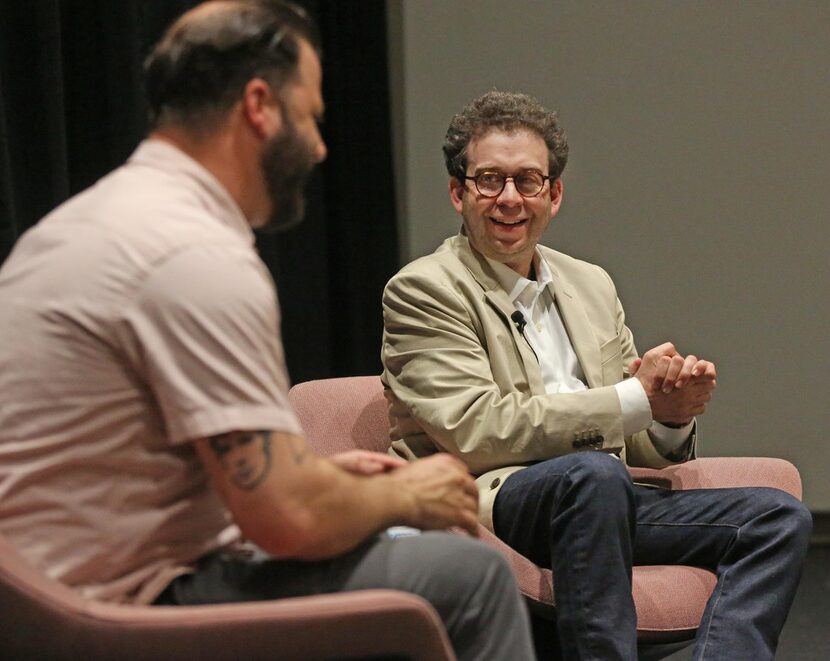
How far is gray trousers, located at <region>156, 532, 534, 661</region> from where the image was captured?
4.95 ft

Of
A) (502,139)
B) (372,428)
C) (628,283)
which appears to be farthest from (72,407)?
(628,283)

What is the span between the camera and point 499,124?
8.86ft

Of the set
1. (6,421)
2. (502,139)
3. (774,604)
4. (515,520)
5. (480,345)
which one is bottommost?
(774,604)

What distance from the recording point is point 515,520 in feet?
7.55

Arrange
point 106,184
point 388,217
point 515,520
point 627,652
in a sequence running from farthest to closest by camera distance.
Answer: point 388,217
point 515,520
point 627,652
point 106,184

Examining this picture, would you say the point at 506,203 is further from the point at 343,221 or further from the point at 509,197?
the point at 343,221

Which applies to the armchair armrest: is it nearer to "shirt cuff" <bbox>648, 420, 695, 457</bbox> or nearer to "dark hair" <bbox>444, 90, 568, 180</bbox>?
"shirt cuff" <bbox>648, 420, 695, 457</bbox>

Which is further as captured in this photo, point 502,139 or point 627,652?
point 502,139

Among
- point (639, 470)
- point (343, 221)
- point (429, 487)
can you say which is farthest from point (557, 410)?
point (343, 221)

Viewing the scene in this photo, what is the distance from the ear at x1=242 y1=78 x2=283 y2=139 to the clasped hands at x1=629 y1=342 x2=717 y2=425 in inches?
43.9

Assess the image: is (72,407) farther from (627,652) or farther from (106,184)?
(627,652)

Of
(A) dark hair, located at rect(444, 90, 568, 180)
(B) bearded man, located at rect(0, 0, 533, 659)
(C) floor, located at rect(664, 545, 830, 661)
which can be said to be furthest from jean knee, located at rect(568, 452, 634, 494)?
(C) floor, located at rect(664, 545, 830, 661)

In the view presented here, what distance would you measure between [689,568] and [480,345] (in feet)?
1.97

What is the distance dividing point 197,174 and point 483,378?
40.2 inches
